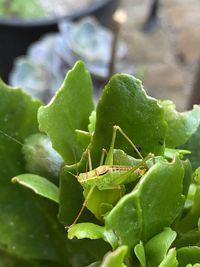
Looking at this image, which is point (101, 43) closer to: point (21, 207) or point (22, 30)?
point (22, 30)

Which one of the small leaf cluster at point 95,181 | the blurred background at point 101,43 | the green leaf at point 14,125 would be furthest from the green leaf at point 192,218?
the blurred background at point 101,43

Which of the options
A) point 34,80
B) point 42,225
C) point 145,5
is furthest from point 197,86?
point 145,5

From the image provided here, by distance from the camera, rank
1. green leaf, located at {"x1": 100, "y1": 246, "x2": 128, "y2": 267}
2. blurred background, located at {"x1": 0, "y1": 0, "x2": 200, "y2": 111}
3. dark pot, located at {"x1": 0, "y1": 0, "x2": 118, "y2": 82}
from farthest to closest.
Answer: dark pot, located at {"x1": 0, "y1": 0, "x2": 118, "y2": 82} → blurred background, located at {"x1": 0, "y1": 0, "x2": 200, "y2": 111} → green leaf, located at {"x1": 100, "y1": 246, "x2": 128, "y2": 267}

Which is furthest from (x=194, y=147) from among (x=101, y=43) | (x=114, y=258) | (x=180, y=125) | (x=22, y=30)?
(x=22, y=30)

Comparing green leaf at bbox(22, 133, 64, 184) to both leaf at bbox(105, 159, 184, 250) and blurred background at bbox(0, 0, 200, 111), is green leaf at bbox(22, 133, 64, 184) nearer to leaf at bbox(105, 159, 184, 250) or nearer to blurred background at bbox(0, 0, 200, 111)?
leaf at bbox(105, 159, 184, 250)

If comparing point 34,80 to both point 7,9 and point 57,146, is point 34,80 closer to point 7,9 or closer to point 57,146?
point 7,9

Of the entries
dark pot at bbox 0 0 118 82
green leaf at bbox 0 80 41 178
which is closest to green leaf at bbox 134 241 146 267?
green leaf at bbox 0 80 41 178
